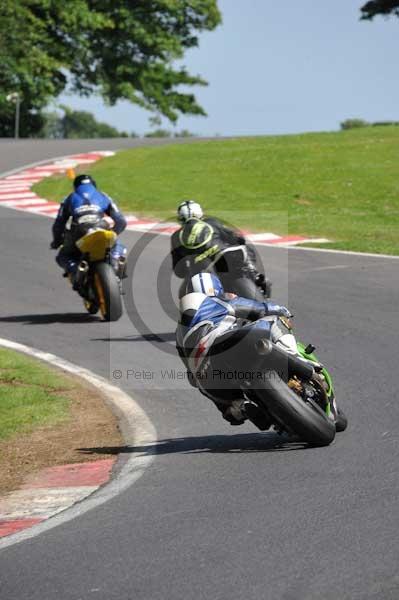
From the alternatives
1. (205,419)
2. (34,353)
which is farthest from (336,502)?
(34,353)

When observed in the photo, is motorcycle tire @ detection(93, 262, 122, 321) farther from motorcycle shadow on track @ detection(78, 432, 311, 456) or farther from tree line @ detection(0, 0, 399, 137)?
tree line @ detection(0, 0, 399, 137)

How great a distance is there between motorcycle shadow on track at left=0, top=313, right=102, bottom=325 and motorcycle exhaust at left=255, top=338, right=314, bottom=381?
6.68 metres

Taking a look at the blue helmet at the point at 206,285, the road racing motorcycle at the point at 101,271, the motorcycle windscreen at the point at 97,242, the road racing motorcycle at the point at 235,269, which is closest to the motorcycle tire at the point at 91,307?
the road racing motorcycle at the point at 101,271

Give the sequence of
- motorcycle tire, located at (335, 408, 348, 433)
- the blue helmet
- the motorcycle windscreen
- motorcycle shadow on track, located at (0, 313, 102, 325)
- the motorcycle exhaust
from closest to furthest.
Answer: the motorcycle exhaust
the blue helmet
motorcycle tire, located at (335, 408, 348, 433)
the motorcycle windscreen
motorcycle shadow on track, located at (0, 313, 102, 325)

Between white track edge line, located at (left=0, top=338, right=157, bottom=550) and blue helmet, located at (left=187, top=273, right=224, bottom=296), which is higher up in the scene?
blue helmet, located at (left=187, top=273, right=224, bottom=296)

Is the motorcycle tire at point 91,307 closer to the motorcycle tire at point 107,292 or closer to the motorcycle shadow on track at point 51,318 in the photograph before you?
the motorcycle shadow on track at point 51,318

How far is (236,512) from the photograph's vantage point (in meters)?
6.06

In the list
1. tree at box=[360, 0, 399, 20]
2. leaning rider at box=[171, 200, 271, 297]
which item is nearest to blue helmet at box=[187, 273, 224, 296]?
leaning rider at box=[171, 200, 271, 297]

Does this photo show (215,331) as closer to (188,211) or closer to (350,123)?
(188,211)

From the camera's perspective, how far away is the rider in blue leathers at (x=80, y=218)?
13.8 metres

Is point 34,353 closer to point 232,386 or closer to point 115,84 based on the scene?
point 232,386

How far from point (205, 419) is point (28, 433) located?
1305 millimetres

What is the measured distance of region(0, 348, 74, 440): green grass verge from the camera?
8.95 metres

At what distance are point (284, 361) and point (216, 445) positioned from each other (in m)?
1.08
